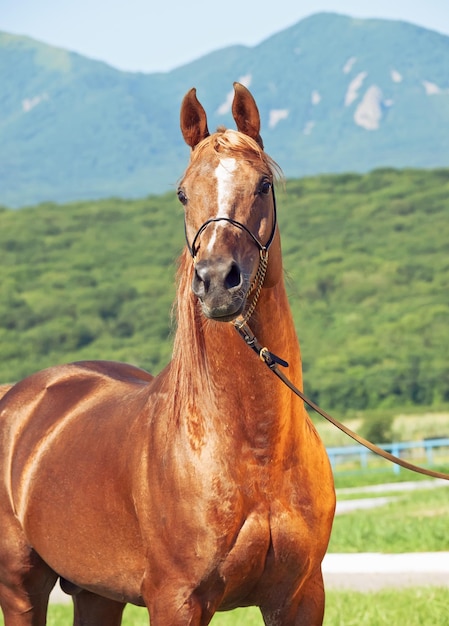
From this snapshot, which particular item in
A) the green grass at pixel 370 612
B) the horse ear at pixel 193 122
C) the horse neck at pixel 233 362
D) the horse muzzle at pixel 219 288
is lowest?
the green grass at pixel 370 612

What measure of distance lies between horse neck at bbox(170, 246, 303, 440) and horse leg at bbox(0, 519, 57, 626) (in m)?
1.55

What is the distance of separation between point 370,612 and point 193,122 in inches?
163

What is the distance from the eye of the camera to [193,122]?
459cm

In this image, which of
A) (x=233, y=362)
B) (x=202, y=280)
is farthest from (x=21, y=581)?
(x=202, y=280)

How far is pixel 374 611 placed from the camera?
7.61m

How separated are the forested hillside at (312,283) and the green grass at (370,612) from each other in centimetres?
3816

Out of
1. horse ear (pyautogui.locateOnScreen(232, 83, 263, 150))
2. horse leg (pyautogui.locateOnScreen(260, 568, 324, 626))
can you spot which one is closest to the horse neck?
horse ear (pyautogui.locateOnScreen(232, 83, 263, 150))

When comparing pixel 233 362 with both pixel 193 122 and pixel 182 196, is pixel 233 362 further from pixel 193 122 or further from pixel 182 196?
pixel 193 122

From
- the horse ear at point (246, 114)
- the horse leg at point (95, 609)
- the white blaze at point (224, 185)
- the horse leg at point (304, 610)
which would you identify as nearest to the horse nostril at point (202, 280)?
the white blaze at point (224, 185)

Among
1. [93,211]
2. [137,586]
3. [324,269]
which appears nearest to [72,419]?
[137,586]

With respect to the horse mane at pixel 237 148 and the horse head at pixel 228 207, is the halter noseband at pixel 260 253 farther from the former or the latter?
the horse mane at pixel 237 148

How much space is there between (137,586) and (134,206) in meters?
87.8

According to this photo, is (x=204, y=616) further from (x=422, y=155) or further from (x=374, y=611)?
(x=422, y=155)

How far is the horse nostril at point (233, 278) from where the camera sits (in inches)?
154
